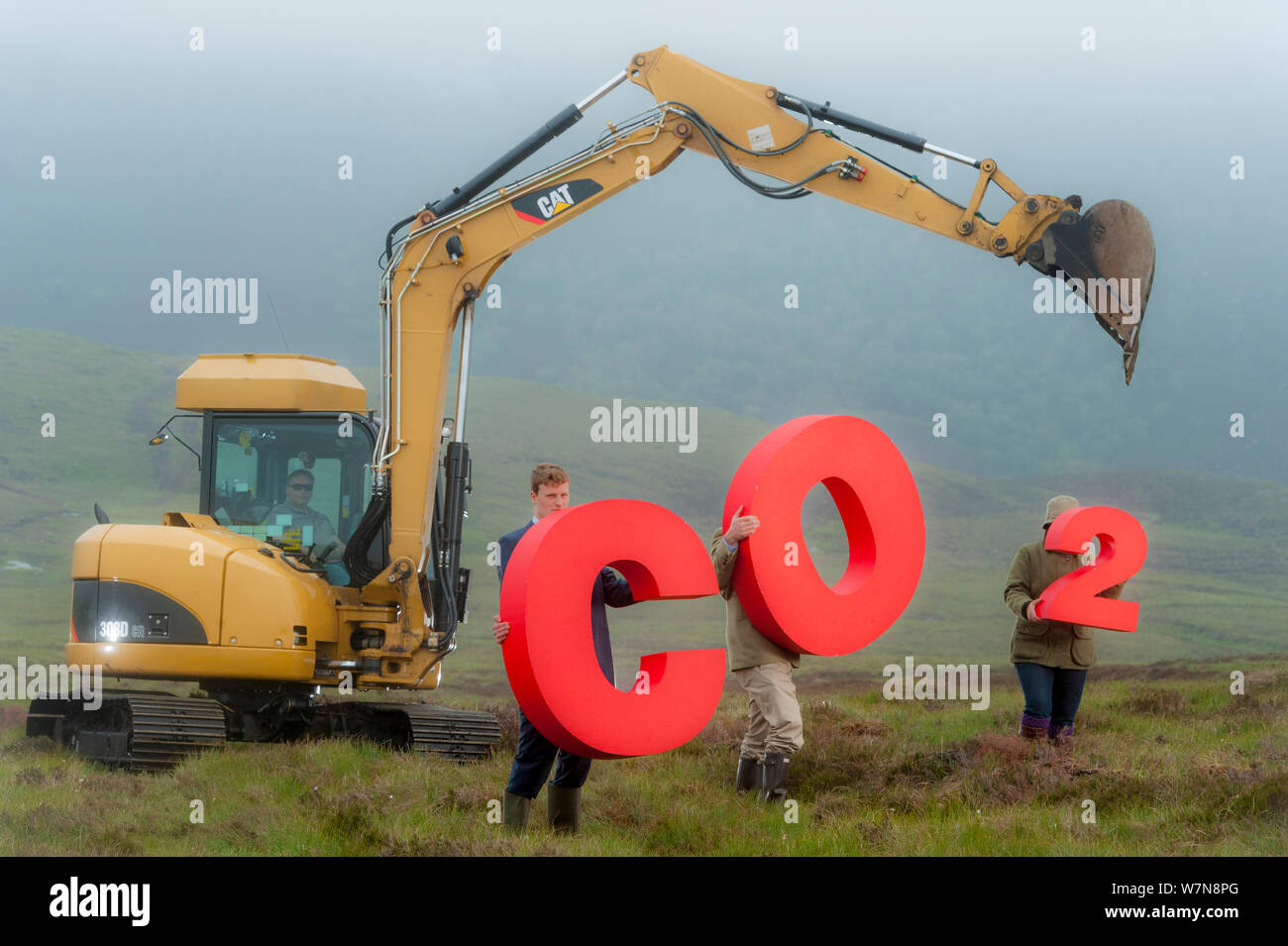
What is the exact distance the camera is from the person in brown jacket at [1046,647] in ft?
32.2

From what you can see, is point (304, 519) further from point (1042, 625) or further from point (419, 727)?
point (1042, 625)

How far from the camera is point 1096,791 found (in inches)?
321

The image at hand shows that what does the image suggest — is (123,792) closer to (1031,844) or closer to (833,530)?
(1031,844)

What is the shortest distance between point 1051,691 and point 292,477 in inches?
277

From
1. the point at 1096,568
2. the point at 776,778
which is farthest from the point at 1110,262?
the point at 776,778

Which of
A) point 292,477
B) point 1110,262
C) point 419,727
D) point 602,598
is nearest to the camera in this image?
point 602,598

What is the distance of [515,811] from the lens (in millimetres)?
7336

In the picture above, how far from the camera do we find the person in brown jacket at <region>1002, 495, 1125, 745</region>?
9.81 metres

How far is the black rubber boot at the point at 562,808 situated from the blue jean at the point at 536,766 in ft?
0.14

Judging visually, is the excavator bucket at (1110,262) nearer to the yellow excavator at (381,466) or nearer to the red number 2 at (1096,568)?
the yellow excavator at (381,466)

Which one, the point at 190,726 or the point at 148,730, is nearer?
the point at 148,730

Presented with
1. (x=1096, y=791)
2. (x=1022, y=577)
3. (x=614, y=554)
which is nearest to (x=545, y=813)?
(x=614, y=554)

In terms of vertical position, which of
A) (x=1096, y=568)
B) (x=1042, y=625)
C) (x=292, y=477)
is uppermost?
(x=292, y=477)

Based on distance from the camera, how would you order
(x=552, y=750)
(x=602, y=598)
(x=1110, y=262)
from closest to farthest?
(x=602, y=598) < (x=552, y=750) < (x=1110, y=262)
